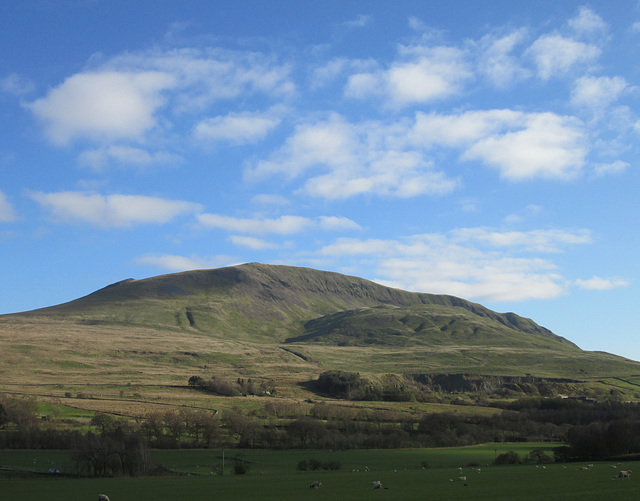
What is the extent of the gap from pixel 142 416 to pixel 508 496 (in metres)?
95.0

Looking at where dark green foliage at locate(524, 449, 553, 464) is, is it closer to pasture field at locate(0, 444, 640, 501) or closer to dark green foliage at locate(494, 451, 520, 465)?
dark green foliage at locate(494, 451, 520, 465)

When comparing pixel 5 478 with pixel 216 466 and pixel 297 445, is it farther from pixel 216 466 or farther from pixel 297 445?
pixel 297 445

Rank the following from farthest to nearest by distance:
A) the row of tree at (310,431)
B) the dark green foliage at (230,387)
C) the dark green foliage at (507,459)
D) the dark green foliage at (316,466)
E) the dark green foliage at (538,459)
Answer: the dark green foliage at (230,387), the dark green foliage at (507,459), the dark green foliage at (538,459), the row of tree at (310,431), the dark green foliage at (316,466)

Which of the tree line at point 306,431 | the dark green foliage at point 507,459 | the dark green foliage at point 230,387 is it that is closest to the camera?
the tree line at point 306,431

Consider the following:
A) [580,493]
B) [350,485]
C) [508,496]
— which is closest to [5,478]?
[350,485]

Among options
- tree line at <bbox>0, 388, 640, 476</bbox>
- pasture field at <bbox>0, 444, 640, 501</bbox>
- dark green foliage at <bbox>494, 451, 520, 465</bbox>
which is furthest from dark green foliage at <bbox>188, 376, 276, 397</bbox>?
dark green foliage at <bbox>494, 451, 520, 465</bbox>

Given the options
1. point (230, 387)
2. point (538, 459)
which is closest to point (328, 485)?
point (538, 459)

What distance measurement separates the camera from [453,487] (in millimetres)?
43094

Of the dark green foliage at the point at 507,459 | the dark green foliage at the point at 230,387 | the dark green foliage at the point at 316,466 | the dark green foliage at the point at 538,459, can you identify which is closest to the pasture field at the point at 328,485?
the dark green foliage at the point at 316,466

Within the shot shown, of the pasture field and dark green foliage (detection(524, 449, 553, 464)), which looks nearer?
the pasture field

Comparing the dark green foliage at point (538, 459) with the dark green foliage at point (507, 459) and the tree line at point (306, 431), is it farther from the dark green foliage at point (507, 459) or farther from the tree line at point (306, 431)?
the tree line at point (306, 431)

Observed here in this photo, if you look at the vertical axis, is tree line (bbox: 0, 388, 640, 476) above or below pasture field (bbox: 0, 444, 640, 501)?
below

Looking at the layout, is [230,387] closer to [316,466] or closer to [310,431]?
[310,431]

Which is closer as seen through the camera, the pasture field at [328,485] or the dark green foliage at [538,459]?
the pasture field at [328,485]
